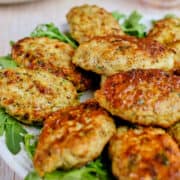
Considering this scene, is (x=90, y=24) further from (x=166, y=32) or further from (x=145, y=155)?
(x=145, y=155)

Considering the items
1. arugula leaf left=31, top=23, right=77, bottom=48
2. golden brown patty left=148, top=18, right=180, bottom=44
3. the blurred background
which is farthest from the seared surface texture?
the blurred background

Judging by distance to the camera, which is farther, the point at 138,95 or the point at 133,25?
the point at 133,25

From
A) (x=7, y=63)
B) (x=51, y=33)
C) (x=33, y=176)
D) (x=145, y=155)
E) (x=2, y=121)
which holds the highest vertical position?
(x=51, y=33)

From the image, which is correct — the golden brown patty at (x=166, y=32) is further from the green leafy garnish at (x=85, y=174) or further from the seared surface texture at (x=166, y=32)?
the green leafy garnish at (x=85, y=174)

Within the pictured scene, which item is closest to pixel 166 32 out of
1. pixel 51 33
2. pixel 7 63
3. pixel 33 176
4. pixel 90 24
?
pixel 90 24

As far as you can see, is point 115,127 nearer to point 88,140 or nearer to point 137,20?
point 88,140

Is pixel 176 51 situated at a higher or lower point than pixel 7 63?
higher
